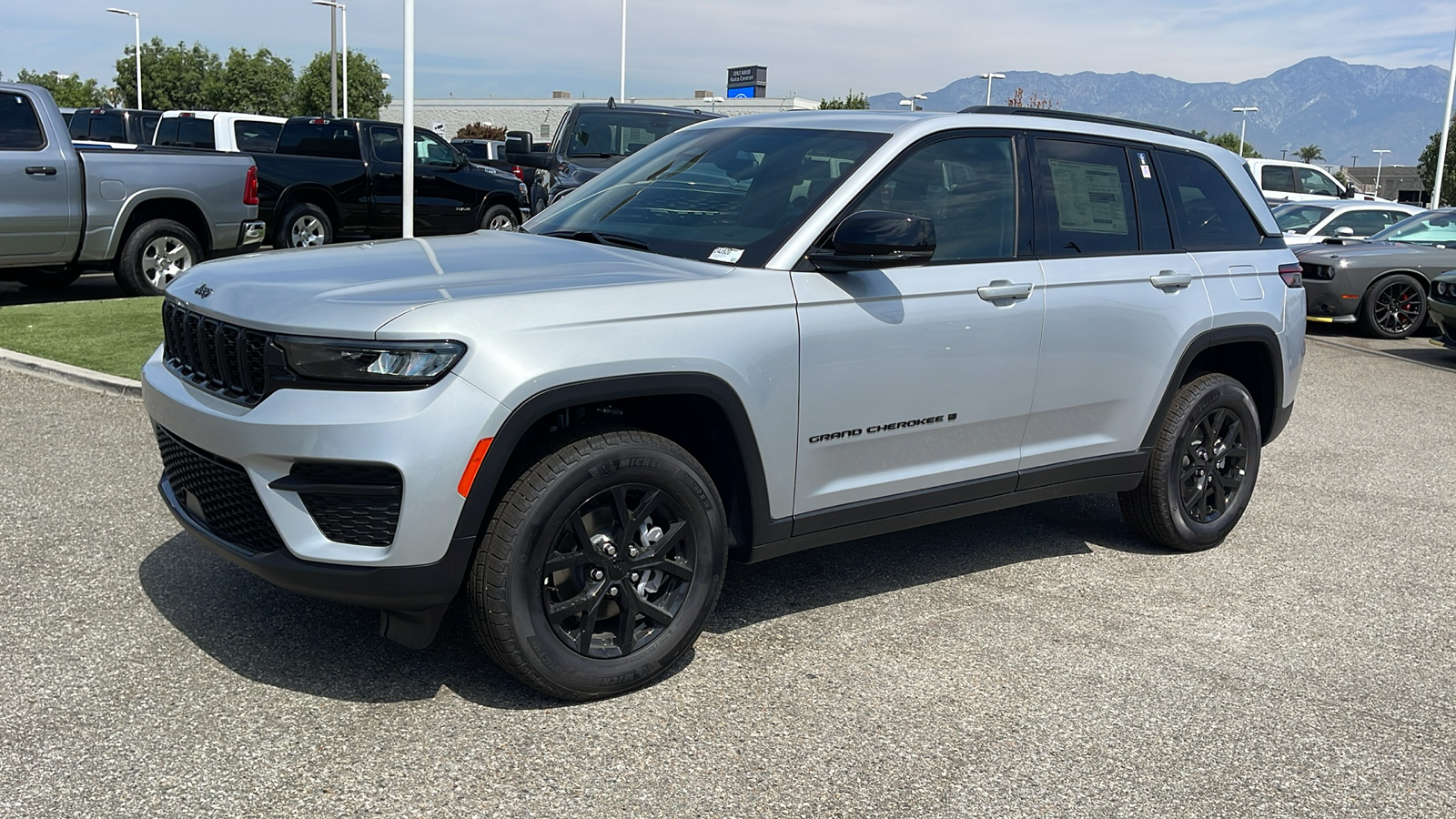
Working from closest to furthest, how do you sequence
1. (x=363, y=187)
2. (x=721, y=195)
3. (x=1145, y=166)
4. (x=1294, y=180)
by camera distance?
(x=721, y=195), (x=1145, y=166), (x=363, y=187), (x=1294, y=180)

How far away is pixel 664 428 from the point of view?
399 cm

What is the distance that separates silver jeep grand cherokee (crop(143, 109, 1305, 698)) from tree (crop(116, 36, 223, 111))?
74496mm

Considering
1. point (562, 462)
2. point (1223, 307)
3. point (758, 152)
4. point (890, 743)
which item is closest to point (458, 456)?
point (562, 462)

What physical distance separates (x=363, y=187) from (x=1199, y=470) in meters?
12.5

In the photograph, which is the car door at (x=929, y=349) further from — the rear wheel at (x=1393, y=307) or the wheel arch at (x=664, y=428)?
the rear wheel at (x=1393, y=307)

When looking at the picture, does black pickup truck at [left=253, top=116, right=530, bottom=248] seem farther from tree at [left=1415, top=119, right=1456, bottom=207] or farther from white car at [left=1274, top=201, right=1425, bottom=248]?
tree at [left=1415, top=119, right=1456, bottom=207]

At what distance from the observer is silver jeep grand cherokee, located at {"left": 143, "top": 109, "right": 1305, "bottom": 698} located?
3336 millimetres

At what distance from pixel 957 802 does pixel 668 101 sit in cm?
8356

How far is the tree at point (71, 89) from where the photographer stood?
83.4 metres

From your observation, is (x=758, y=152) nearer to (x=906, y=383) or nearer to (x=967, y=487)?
(x=906, y=383)

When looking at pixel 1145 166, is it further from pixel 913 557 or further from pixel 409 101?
pixel 409 101

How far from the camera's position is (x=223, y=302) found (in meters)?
3.65

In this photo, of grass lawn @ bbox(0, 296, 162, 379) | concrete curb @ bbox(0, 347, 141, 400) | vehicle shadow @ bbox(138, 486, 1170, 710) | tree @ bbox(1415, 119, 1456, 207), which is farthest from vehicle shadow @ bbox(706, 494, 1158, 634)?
tree @ bbox(1415, 119, 1456, 207)

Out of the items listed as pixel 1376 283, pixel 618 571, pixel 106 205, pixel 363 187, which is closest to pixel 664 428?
pixel 618 571
